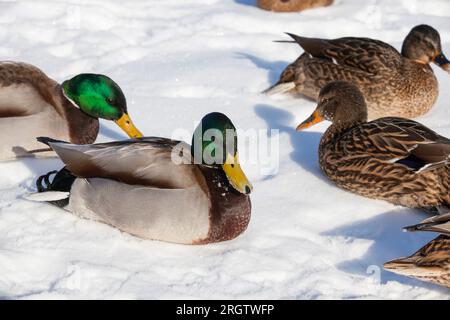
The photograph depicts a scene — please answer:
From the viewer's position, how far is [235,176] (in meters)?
4.55

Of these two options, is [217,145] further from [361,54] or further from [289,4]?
[289,4]

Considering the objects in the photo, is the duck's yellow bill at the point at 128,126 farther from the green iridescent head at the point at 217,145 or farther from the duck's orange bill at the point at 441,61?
the duck's orange bill at the point at 441,61

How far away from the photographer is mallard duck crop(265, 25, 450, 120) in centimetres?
645

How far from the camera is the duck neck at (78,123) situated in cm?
566

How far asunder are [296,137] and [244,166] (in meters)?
0.69

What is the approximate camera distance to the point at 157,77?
22.9 feet

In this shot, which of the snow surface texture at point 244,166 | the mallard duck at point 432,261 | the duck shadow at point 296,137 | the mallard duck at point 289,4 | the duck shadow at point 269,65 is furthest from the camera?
the mallard duck at point 289,4

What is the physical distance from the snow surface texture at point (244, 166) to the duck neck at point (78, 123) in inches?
9.7

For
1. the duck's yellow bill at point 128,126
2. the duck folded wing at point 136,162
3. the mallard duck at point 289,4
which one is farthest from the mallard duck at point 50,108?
the mallard duck at point 289,4

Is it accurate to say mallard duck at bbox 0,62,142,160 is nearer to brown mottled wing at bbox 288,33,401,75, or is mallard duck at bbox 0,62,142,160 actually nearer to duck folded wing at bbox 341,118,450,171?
duck folded wing at bbox 341,118,450,171

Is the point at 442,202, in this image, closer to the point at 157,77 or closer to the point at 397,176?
the point at 397,176

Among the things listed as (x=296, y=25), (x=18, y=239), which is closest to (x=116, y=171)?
(x=18, y=239)

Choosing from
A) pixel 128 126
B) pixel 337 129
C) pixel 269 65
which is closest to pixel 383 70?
pixel 337 129
